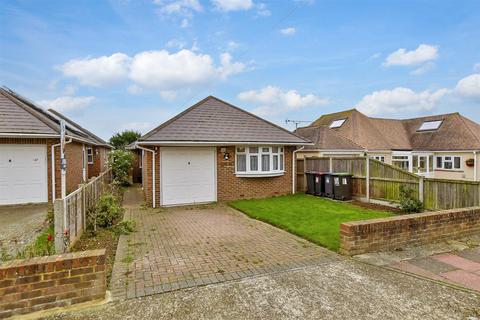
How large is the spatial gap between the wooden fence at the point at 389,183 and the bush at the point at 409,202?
5.8 inches

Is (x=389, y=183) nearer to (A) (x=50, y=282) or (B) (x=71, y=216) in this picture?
(B) (x=71, y=216)

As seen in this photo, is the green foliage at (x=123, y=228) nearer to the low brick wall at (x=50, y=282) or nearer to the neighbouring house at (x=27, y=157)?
the low brick wall at (x=50, y=282)

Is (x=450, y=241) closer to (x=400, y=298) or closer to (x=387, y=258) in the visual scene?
(x=387, y=258)

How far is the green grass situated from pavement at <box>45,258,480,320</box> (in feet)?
4.95

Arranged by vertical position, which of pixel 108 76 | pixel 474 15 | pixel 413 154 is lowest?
pixel 413 154

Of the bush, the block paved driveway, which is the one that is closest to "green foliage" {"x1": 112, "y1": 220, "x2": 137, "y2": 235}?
the block paved driveway

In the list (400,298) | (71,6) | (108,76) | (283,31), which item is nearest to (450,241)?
(400,298)

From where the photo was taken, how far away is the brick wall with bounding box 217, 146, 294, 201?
38.3ft

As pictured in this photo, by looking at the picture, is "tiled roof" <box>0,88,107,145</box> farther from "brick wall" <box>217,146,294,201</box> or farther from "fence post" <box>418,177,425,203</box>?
"fence post" <box>418,177,425,203</box>

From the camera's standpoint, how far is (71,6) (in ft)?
31.0

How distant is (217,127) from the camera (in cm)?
Answer: 1203

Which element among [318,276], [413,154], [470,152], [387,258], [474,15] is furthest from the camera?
[413,154]

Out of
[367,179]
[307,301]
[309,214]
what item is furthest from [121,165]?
[307,301]

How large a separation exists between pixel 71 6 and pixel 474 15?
14.2 meters
